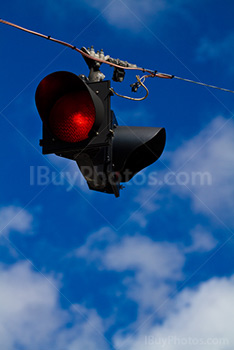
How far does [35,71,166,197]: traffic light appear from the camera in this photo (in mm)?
3363

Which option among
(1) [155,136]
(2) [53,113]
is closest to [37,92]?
(2) [53,113]

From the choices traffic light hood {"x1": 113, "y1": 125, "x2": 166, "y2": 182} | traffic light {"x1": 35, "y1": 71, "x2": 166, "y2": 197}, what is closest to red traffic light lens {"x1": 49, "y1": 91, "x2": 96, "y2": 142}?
traffic light {"x1": 35, "y1": 71, "x2": 166, "y2": 197}

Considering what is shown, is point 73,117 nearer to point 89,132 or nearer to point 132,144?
point 89,132

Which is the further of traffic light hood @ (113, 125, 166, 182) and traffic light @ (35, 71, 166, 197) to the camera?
traffic light hood @ (113, 125, 166, 182)

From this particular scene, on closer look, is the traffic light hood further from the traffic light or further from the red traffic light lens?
the red traffic light lens

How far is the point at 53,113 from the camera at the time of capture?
3482 mm

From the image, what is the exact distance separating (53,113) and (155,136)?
750mm

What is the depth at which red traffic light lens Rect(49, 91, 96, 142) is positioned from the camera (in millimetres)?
3355

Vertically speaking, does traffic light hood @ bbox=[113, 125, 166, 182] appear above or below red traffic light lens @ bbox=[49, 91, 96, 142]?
above

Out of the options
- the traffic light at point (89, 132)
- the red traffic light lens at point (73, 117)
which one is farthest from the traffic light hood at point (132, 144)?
the red traffic light lens at point (73, 117)

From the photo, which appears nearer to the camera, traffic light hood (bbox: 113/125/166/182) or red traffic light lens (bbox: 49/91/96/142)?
red traffic light lens (bbox: 49/91/96/142)

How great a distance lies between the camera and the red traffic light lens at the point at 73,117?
3.36 meters

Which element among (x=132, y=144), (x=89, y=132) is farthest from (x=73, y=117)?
(x=132, y=144)

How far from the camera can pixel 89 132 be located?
334 cm
